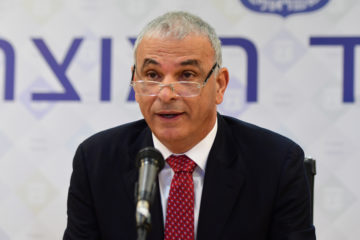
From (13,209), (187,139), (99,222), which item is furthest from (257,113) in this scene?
(13,209)

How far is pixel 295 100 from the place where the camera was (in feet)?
10.5

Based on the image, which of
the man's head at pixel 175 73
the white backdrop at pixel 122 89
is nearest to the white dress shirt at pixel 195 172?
the man's head at pixel 175 73

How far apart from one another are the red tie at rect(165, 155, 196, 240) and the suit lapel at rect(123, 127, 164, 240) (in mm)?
35

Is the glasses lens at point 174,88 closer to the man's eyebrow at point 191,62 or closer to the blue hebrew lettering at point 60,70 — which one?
the man's eyebrow at point 191,62

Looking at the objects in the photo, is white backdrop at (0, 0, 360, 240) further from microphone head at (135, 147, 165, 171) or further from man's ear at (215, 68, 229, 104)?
microphone head at (135, 147, 165, 171)

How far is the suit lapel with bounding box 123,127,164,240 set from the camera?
1.97 metres

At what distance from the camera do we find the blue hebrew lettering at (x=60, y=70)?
3.30 meters

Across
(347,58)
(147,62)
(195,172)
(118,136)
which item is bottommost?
(195,172)

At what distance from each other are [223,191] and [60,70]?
1781 mm

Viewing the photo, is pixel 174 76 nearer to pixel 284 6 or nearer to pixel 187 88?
pixel 187 88

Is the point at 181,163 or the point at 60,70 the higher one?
the point at 60,70

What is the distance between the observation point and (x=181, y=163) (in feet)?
6.75

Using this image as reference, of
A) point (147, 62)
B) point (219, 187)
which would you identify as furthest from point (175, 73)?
point (219, 187)

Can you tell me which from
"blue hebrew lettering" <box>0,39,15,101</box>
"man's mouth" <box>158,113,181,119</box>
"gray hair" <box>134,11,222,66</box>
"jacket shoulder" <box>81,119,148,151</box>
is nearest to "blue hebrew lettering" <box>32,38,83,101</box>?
"blue hebrew lettering" <box>0,39,15,101</box>
